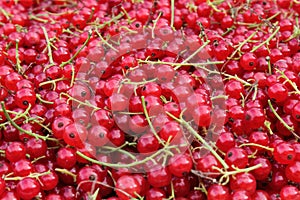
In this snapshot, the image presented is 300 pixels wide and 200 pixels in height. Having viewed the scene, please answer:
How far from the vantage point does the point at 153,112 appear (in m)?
0.87

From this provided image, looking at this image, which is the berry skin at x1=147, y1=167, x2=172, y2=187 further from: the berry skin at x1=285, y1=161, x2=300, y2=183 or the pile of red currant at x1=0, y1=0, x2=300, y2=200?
the berry skin at x1=285, y1=161, x2=300, y2=183

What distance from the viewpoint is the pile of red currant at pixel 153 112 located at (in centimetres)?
82

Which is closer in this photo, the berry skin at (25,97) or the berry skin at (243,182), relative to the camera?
the berry skin at (243,182)

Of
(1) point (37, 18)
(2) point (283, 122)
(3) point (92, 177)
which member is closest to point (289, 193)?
(2) point (283, 122)

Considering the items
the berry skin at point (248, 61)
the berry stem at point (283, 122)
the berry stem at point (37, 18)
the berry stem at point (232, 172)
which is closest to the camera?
the berry stem at point (232, 172)

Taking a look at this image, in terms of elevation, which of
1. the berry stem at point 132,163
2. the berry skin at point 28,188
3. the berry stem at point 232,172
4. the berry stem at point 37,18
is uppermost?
the berry stem at point 37,18

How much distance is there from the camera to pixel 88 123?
0.91 metres

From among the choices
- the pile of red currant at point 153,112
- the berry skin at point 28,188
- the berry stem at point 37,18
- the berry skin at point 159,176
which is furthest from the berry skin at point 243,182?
the berry stem at point 37,18

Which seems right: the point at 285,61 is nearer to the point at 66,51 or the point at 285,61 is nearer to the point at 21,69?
the point at 66,51

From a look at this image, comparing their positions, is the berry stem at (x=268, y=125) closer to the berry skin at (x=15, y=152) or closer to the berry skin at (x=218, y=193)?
the berry skin at (x=218, y=193)

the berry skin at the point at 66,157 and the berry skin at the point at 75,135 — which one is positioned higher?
the berry skin at the point at 75,135

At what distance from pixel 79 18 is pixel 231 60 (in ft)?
1.68

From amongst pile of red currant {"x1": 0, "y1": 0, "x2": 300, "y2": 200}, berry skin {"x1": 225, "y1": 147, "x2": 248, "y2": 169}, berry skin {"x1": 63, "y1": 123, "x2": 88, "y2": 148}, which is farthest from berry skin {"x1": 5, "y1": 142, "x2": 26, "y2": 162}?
berry skin {"x1": 225, "y1": 147, "x2": 248, "y2": 169}

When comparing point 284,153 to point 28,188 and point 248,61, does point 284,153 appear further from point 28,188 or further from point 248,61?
point 28,188
